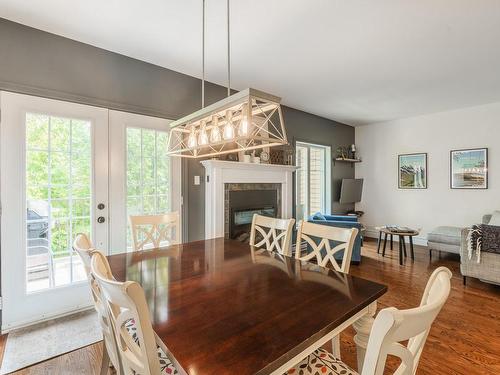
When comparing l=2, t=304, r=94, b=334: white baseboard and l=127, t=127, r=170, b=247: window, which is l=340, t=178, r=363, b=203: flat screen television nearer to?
l=127, t=127, r=170, b=247: window

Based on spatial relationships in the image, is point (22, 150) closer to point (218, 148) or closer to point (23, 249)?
point (23, 249)

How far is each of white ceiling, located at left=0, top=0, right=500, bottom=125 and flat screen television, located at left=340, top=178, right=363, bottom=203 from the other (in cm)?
235

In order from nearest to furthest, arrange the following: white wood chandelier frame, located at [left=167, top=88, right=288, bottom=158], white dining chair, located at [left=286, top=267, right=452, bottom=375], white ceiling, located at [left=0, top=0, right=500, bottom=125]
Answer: white dining chair, located at [left=286, top=267, right=452, bottom=375] → white wood chandelier frame, located at [left=167, top=88, right=288, bottom=158] → white ceiling, located at [left=0, top=0, right=500, bottom=125]

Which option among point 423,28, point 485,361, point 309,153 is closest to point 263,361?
point 485,361

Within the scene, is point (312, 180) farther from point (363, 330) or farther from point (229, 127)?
point (363, 330)

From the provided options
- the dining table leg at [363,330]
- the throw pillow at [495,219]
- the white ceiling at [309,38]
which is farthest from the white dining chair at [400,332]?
the throw pillow at [495,219]

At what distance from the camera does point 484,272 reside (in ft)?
10.1

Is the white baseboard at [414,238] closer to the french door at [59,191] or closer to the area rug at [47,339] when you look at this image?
the french door at [59,191]

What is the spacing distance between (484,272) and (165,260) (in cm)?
357

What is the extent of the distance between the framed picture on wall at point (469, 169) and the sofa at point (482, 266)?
2.14 metres

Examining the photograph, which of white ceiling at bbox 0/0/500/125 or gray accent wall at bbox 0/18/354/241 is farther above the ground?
white ceiling at bbox 0/0/500/125

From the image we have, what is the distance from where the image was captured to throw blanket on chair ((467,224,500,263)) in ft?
9.70

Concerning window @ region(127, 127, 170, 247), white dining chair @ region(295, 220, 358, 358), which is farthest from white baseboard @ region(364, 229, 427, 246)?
window @ region(127, 127, 170, 247)

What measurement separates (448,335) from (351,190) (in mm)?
3933
